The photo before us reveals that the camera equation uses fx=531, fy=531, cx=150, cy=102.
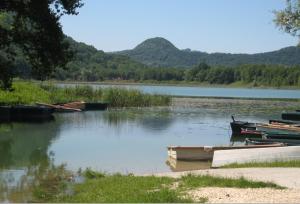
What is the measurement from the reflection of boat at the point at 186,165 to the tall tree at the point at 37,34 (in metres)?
5.76

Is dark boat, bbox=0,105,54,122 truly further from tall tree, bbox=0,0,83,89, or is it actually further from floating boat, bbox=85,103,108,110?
tall tree, bbox=0,0,83,89

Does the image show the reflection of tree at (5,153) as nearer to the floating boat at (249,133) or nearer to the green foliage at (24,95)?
the floating boat at (249,133)

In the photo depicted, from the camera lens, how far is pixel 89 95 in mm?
61156

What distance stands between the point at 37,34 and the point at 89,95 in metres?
43.9

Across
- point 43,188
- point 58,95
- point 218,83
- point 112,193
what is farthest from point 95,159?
point 218,83

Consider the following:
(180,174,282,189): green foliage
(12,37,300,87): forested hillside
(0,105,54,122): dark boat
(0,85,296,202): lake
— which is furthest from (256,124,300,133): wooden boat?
(12,37,300,87): forested hillside

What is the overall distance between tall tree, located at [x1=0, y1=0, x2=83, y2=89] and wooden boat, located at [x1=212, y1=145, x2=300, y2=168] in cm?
649

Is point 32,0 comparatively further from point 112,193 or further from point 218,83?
point 218,83

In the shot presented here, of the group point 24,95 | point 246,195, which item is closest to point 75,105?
point 24,95

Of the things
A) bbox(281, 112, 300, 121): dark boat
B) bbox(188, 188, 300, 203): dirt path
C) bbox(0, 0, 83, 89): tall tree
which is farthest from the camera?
bbox(281, 112, 300, 121): dark boat

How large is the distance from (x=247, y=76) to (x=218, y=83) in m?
11.8

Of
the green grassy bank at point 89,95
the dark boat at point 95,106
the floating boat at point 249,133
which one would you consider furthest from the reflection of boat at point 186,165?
the dark boat at point 95,106

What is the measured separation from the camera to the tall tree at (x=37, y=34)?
1669 cm

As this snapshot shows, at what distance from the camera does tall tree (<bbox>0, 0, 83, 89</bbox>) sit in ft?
54.7
